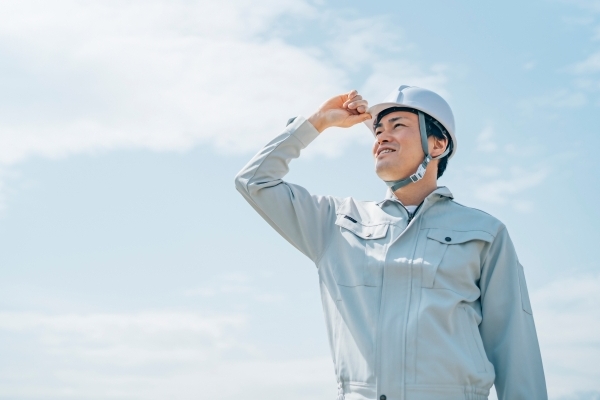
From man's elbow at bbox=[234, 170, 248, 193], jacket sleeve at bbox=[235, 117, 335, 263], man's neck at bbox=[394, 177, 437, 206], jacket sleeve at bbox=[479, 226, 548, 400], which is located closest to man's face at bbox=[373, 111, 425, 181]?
man's neck at bbox=[394, 177, 437, 206]

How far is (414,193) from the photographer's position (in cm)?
570

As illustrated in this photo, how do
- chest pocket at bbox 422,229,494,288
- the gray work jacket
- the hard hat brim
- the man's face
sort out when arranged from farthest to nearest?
the hard hat brim, the man's face, chest pocket at bbox 422,229,494,288, the gray work jacket

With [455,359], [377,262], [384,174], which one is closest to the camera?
[455,359]

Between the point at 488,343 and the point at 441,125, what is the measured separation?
1688 millimetres

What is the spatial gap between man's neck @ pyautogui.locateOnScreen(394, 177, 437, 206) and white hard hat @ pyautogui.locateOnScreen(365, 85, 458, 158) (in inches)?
19.9

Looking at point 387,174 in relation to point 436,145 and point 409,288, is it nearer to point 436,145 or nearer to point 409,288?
point 436,145

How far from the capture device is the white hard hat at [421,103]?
18.8 feet

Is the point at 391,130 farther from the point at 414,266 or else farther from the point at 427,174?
the point at 414,266

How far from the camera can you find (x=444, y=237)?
533 cm

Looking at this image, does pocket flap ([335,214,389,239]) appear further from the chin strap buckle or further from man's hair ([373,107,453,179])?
man's hair ([373,107,453,179])

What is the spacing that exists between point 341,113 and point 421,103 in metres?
0.62

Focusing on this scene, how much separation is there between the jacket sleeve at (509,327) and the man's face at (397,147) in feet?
2.75

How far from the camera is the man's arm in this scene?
569 cm

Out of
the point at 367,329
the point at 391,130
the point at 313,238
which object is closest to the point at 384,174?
the point at 391,130
